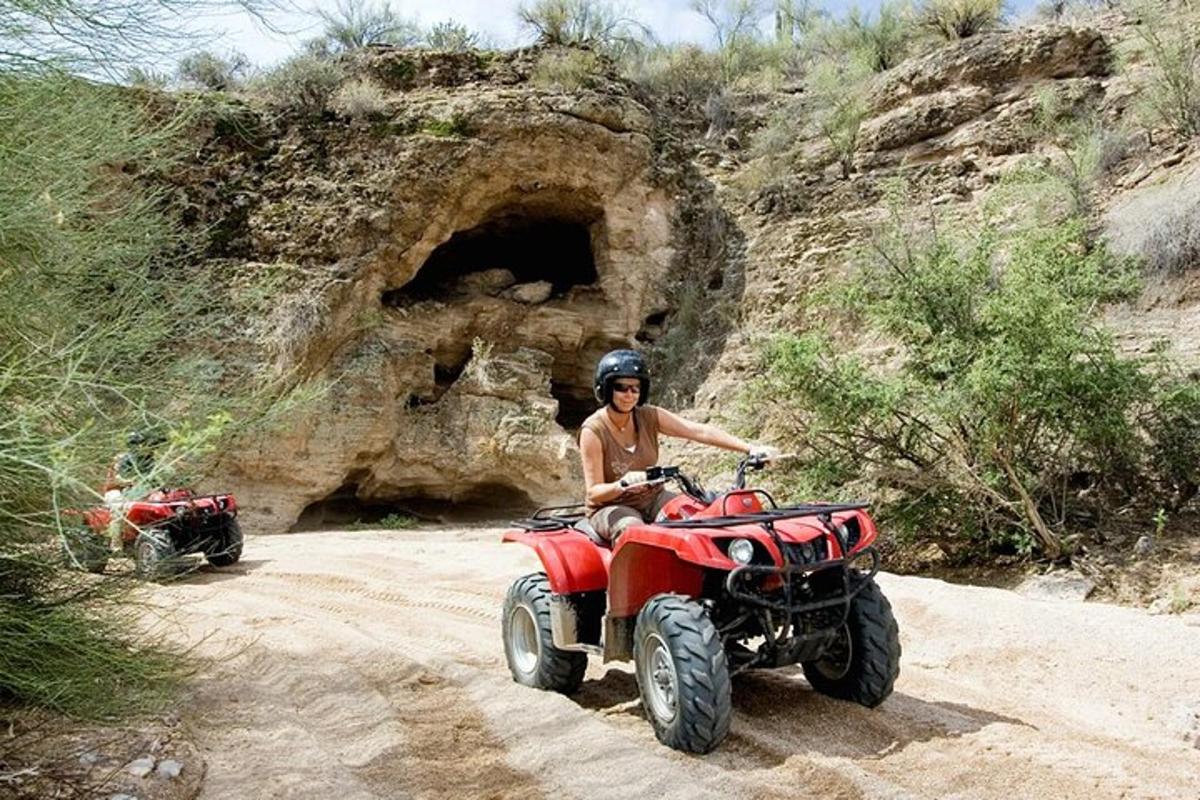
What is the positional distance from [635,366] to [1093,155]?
10.6 meters

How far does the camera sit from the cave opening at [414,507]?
48.3ft

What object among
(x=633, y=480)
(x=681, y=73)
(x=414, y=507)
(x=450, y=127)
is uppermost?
(x=681, y=73)

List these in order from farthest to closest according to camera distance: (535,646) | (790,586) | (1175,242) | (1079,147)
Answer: (1079,147), (1175,242), (535,646), (790,586)

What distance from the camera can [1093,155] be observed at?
1204 centimetres

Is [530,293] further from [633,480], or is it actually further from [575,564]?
[633,480]

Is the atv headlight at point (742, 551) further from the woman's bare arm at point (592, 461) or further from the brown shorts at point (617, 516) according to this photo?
the woman's bare arm at point (592, 461)

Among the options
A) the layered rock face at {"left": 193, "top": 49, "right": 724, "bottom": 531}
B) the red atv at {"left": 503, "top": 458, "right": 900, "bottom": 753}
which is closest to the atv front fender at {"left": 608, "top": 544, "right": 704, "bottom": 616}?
the red atv at {"left": 503, "top": 458, "right": 900, "bottom": 753}

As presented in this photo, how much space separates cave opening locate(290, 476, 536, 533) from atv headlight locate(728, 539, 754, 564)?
11.4 metres

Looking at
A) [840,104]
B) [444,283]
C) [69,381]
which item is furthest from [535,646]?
[840,104]

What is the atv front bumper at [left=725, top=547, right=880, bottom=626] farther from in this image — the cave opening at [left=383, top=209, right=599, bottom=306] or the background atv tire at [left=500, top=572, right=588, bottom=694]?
the cave opening at [left=383, top=209, right=599, bottom=306]

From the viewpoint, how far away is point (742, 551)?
137 inches

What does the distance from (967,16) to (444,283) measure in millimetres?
11292

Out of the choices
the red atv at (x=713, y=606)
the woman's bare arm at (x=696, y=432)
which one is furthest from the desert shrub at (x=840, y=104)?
the red atv at (x=713, y=606)

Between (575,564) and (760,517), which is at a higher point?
(760,517)
